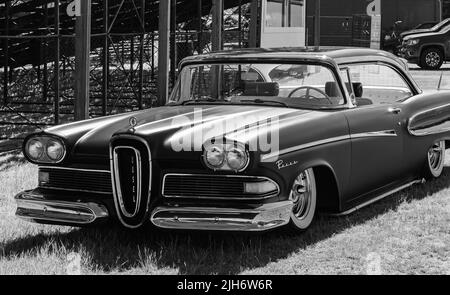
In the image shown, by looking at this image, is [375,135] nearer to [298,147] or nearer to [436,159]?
[298,147]

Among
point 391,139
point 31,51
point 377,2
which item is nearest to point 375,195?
point 391,139

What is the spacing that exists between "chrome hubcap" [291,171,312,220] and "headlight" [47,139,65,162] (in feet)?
5.19

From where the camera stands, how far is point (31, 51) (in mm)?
17766

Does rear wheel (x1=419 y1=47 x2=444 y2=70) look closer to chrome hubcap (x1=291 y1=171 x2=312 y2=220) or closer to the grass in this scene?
the grass

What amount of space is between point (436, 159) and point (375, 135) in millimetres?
1684

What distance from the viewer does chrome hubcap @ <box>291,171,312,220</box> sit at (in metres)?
4.96

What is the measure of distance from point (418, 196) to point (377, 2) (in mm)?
8563

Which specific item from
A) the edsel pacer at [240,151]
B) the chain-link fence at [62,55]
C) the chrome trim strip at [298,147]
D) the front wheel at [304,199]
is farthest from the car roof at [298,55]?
the chain-link fence at [62,55]

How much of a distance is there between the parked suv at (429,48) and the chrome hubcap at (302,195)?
18.8m

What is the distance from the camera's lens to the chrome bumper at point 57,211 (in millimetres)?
4801

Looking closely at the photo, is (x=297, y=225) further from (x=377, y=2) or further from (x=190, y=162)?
(x=377, y=2)

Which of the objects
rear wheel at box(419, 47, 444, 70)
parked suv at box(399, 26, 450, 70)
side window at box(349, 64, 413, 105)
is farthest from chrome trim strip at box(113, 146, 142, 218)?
rear wheel at box(419, 47, 444, 70)

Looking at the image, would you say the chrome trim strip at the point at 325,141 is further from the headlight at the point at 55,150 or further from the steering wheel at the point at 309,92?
the headlight at the point at 55,150
